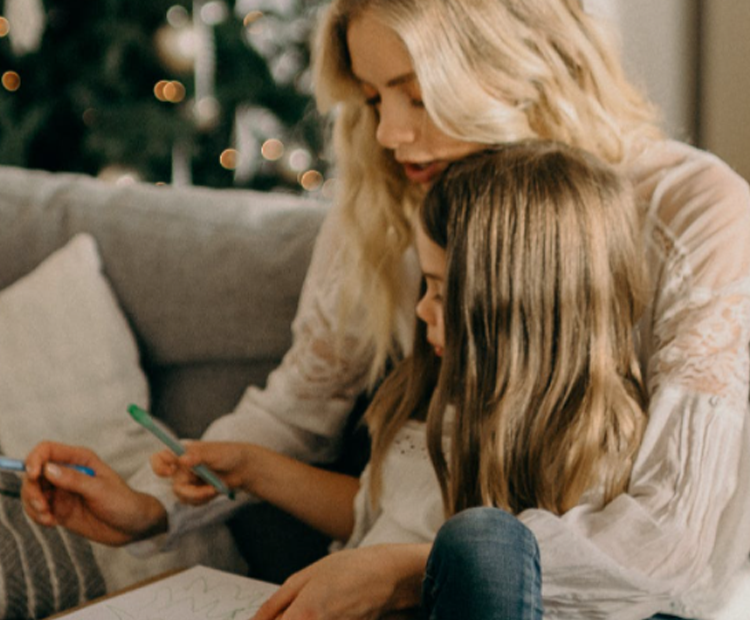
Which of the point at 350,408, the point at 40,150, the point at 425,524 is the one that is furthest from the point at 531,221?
the point at 40,150

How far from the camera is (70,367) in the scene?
1.48 meters

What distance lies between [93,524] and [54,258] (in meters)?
0.53

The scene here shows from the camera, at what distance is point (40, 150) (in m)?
2.87

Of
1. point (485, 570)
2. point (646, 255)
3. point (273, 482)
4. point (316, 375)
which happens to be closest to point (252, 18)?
point (316, 375)

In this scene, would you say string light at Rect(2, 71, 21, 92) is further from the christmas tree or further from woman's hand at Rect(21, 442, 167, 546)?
woman's hand at Rect(21, 442, 167, 546)

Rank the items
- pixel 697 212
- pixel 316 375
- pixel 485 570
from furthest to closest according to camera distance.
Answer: pixel 316 375, pixel 697 212, pixel 485 570

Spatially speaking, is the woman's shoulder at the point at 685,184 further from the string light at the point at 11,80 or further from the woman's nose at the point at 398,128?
the string light at the point at 11,80

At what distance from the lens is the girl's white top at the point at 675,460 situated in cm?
85

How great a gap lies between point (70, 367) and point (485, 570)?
0.95 meters

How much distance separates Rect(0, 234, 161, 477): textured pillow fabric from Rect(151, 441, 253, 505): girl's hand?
0.24m

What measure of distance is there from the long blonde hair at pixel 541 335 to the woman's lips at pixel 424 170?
6.4 inches

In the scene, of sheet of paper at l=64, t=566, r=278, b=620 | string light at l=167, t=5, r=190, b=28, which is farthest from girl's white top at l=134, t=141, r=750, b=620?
string light at l=167, t=5, r=190, b=28

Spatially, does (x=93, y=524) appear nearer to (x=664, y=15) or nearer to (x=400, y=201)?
(x=400, y=201)

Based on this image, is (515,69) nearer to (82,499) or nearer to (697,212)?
(697,212)
